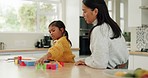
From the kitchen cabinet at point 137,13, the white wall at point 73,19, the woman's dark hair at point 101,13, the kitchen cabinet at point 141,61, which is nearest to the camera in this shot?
the woman's dark hair at point 101,13

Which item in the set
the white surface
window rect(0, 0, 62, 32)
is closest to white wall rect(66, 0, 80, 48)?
window rect(0, 0, 62, 32)

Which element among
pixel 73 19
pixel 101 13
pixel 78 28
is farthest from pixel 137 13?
pixel 101 13

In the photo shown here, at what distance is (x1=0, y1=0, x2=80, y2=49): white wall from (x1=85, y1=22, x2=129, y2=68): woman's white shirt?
3.15 m

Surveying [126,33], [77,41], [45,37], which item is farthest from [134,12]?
[45,37]

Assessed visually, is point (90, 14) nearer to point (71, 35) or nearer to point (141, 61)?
point (141, 61)

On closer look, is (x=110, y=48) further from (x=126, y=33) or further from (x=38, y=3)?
(x=38, y=3)

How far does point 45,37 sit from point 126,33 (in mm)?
1677

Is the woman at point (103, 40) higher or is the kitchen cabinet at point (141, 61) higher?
the woman at point (103, 40)

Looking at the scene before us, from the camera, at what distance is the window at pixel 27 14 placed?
451cm

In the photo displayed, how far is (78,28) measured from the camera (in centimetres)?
482

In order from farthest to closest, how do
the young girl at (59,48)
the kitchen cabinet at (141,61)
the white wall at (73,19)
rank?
the white wall at (73,19) → the kitchen cabinet at (141,61) → the young girl at (59,48)

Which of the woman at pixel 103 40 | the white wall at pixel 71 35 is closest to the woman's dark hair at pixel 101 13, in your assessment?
the woman at pixel 103 40

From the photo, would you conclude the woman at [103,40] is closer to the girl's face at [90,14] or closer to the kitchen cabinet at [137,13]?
the girl's face at [90,14]

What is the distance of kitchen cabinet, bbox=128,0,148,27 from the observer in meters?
3.63
